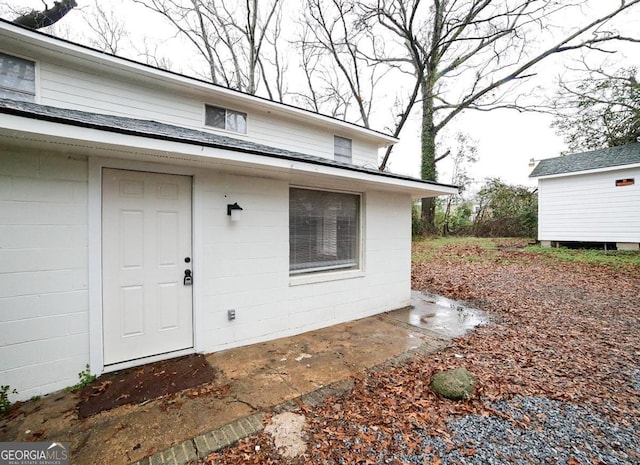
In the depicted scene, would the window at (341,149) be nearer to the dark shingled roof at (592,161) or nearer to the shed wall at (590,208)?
the dark shingled roof at (592,161)

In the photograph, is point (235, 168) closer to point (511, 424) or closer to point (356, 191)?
point (356, 191)

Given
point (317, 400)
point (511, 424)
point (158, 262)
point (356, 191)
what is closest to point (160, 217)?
point (158, 262)

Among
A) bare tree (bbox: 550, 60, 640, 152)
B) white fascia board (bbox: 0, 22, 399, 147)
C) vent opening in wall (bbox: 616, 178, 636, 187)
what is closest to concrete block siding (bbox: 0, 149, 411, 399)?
white fascia board (bbox: 0, 22, 399, 147)

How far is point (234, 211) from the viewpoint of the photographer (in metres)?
3.58

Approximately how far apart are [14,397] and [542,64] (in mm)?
19722

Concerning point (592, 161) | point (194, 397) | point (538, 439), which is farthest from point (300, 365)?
point (592, 161)

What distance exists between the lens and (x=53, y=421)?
2271 millimetres

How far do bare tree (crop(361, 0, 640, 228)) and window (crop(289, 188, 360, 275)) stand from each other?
9719 mm

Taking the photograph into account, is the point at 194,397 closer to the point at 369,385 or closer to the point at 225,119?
the point at 369,385

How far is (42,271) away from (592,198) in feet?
54.4

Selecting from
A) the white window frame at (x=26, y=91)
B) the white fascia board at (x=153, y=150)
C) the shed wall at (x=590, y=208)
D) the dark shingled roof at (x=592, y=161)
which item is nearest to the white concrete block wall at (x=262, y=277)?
the white fascia board at (x=153, y=150)

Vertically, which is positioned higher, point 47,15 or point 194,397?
point 47,15

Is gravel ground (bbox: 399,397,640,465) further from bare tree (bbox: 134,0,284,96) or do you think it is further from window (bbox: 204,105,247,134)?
bare tree (bbox: 134,0,284,96)

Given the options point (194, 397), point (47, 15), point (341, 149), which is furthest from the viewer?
point (47, 15)
